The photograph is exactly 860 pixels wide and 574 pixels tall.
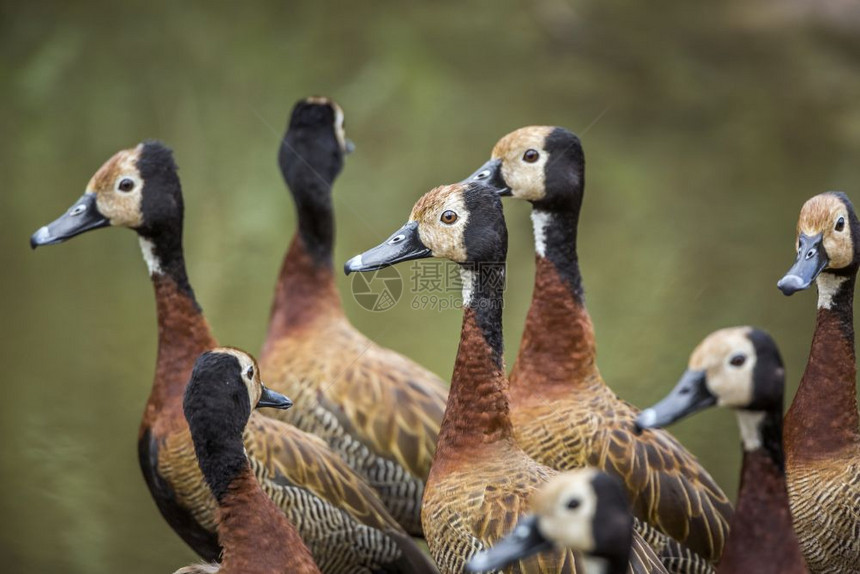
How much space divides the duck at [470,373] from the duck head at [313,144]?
4.63 feet

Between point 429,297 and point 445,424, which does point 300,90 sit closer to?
point 429,297

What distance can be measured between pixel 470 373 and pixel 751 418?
946mm

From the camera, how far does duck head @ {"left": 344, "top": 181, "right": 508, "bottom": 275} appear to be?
319cm

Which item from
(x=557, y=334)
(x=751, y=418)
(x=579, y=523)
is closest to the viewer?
(x=579, y=523)

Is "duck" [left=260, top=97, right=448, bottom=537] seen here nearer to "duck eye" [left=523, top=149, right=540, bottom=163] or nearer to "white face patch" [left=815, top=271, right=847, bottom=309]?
"duck eye" [left=523, top=149, right=540, bottom=163]

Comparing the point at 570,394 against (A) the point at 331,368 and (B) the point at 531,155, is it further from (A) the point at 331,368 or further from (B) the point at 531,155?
(A) the point at 331,368

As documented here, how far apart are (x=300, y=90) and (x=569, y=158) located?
171 inches

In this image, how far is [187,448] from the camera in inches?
141

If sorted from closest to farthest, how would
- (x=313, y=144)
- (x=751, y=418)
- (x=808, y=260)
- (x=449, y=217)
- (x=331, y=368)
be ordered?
(x=751, y=418) < (x=808, y=260) < (x=449, y=217) < (x=331, y=368) < (x=313, y=144)

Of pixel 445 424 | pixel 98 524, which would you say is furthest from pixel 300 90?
pixel 445 424

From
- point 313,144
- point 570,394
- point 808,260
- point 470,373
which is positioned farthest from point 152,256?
point 808,260

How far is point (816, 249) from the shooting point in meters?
3.14

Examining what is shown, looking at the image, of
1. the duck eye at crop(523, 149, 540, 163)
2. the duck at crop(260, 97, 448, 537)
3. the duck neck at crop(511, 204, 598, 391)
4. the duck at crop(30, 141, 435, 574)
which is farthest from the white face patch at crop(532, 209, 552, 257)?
the duck at crop(30, 141, 435, 574)

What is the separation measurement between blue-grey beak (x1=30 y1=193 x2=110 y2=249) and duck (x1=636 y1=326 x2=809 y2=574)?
214 cm
